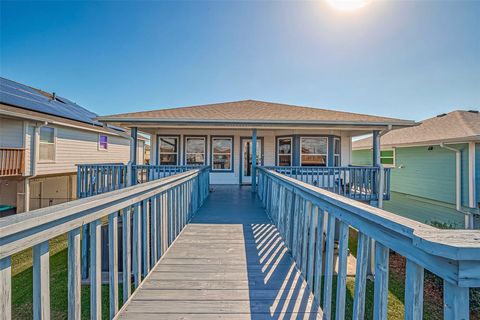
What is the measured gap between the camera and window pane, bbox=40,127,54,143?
11.3 meters

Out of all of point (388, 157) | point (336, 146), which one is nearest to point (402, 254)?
point (336, 146)

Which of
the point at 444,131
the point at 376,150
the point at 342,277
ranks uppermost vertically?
the point at 444,131

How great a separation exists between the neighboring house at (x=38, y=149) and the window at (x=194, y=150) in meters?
3.77

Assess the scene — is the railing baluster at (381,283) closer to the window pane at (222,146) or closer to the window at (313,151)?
the window at (313,151)

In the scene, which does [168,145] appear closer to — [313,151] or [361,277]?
[313,151]

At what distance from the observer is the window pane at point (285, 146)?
407 inches

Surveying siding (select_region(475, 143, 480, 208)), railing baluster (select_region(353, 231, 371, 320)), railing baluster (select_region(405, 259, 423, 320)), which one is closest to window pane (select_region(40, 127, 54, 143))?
railing baluster (select_region(353, 231, 371, 320))

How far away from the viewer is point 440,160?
388 inches

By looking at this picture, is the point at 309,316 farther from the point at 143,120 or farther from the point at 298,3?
the point at 298,3

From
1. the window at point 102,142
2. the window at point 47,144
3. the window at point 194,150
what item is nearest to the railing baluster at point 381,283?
the window at point 194,150

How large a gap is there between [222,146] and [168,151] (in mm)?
2424

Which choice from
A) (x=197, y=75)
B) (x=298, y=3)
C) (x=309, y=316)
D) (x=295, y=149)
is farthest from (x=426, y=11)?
(x=309, y=316)

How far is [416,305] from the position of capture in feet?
3.38

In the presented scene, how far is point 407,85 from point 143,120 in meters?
13.8
